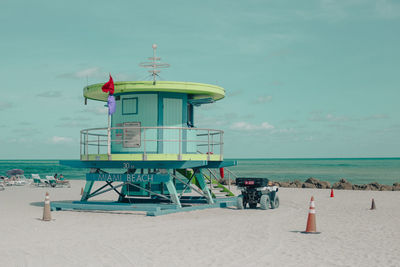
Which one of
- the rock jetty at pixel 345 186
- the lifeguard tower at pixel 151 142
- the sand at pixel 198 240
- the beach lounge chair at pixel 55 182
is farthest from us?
the rock jetty at pixel 345 186

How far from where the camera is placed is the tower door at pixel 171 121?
66.0 feet

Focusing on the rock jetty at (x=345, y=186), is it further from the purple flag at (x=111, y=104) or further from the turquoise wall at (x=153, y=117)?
the purple flag at (x=111, y=104)

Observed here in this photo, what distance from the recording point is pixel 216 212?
19406mm

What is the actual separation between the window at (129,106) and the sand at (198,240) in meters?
4.22

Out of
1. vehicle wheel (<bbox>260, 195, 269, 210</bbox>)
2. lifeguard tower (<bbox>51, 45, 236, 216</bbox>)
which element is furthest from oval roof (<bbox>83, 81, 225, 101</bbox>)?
vehicle wheel (<bbox>260, 195, 269, 210</bbox>)

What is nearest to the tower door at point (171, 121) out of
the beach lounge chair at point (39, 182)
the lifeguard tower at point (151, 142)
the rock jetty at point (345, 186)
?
the lifeguard tower at point (151, 142)

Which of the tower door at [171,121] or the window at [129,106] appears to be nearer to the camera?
the tower door at [171,121]

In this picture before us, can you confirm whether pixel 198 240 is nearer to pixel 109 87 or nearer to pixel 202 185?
pixel 109 87

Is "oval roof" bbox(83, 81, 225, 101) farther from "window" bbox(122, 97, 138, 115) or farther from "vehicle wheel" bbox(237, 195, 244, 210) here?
"vehicle wheel" bbox(237, 195, 244, 210)

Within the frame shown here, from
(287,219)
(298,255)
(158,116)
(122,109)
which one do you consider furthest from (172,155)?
(298,255)

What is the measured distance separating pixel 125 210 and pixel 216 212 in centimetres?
357

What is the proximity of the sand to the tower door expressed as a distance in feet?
9.61

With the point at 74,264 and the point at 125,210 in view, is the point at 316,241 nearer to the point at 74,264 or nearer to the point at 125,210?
the point at 74,264

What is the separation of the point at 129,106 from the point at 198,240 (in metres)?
9.42
